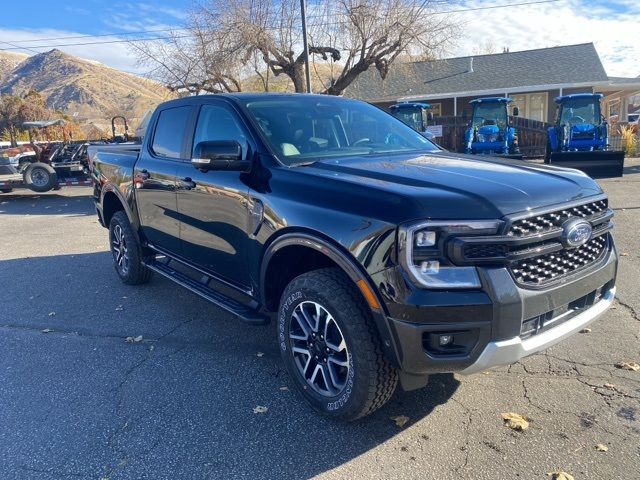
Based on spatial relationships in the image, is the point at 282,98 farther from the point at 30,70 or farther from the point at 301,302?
the point at 30,70

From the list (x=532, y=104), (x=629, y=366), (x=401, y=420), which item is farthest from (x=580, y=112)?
(x=401, y=420)

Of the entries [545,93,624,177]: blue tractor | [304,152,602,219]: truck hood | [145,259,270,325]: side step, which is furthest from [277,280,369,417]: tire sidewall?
[545,93,624,177]: blue tractor

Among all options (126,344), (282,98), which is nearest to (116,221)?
(126,344)

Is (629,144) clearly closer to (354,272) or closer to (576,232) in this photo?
(576,232)

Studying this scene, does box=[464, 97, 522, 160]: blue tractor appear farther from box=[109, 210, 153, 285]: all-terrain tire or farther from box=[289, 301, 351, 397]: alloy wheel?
box=[289, 301, 351, 397]: alloy wheel

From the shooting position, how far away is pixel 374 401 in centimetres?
287

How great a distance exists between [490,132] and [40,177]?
1417 centimetres

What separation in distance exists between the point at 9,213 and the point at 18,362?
10.0 metres

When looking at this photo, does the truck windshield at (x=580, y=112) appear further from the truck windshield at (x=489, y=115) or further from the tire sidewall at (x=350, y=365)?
the tire sidewall at (x=350, y=365)

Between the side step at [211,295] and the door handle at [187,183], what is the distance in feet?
2.54

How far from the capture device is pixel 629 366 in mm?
3629

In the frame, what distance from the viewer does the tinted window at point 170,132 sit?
15.2 feet

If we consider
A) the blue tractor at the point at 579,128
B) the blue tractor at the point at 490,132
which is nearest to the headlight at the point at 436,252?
the blue tractor at the point at 579,128

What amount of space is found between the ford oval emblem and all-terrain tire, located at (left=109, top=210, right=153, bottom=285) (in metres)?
4.33
